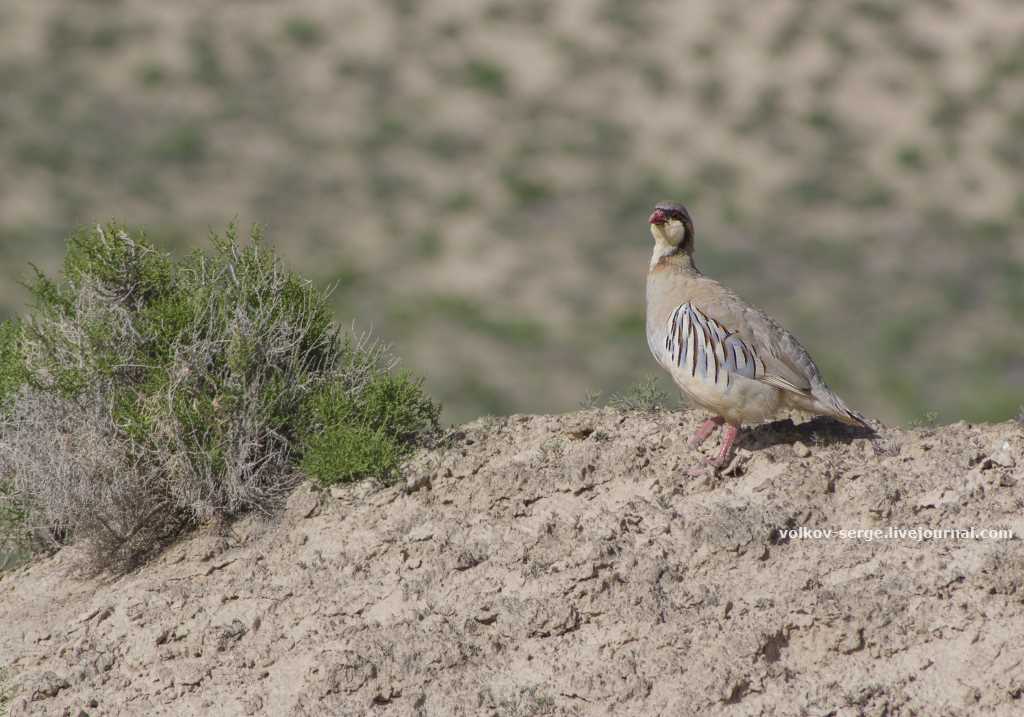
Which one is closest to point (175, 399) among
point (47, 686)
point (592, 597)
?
point (47, 686)

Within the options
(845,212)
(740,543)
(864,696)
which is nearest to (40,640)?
(740,543)

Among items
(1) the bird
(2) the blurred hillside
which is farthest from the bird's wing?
(2) the blurred hillside

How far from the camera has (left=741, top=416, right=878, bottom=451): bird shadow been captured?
8820 millimetres

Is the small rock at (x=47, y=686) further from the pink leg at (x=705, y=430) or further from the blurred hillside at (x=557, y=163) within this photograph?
the blurred hillside at (x=557, y=163)

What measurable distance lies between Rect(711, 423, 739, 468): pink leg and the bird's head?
1.20 meters

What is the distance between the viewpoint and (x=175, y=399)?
351 inches

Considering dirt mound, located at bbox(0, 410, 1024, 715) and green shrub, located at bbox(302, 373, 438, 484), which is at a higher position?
green shrub, located at bbox(302, 373, 438, 484)

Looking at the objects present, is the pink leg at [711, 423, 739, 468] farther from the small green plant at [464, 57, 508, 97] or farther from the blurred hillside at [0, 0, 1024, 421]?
the small green plant at [464, 57, 508, 97]

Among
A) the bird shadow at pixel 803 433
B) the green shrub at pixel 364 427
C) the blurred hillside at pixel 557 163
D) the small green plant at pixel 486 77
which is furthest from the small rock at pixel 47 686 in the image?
the small green plant at pixel 486 77

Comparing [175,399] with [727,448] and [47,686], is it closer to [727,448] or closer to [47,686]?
[47,686]

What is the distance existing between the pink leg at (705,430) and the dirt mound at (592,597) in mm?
90

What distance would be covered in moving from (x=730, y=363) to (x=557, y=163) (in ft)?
67.4

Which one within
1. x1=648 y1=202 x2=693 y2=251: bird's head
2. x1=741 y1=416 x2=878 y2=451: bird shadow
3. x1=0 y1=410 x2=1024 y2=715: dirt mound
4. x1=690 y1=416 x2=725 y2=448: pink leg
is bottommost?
x1=0 y1=410 x2=1024 y2=715: dirt mound

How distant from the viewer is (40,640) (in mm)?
8430
